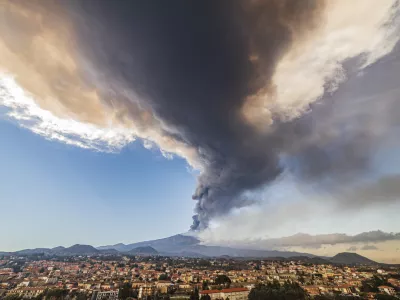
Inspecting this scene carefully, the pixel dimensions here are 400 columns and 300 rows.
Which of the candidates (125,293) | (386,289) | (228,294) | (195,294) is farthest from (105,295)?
(386,289)

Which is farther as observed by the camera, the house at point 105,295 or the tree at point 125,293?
the house at point 105,295

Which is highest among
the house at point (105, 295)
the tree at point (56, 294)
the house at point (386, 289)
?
the tree at point (56, 294)

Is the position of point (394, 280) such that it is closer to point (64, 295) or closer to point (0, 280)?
point (64, 295)

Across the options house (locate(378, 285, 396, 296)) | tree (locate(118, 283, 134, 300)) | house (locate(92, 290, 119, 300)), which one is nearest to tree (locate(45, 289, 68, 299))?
house (locate(92, 290, 119, 300))

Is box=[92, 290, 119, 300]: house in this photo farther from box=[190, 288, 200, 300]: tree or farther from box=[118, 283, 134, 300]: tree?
box=[190, 288, 200, 300]: tree

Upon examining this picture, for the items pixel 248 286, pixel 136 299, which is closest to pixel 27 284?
pixel 136 299

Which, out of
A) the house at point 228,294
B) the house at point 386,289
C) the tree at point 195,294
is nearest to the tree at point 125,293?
the tree at point 195,294

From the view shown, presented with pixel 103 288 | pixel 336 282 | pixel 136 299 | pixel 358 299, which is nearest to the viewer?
pixel 358 299

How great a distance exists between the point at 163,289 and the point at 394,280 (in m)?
61.4

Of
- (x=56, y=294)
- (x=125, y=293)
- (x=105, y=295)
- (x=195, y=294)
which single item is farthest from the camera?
(x=105, y=295)

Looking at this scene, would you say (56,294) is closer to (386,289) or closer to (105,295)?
(105,295)

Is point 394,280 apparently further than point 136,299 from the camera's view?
Yes

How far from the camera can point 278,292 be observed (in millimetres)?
42344

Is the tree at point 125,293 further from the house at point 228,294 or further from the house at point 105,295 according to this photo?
the house at point 228,294
